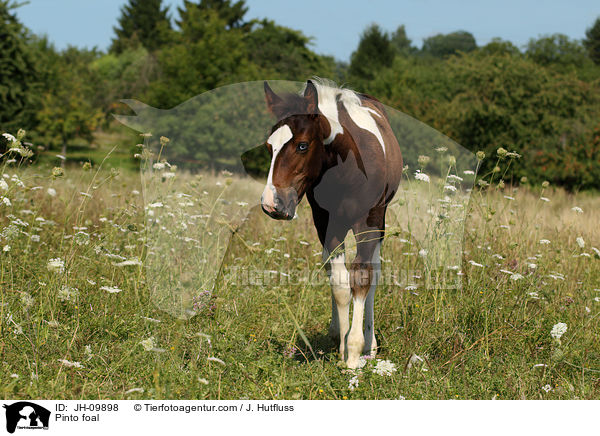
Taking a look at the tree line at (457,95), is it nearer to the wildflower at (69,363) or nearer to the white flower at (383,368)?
the white flower at (383,368)

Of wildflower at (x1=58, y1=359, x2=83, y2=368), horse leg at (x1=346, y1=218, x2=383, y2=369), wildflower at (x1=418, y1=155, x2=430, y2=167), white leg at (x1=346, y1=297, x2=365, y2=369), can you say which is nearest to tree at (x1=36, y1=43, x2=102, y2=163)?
wildflower at (x1=58, y1=359, x2=83, y2=368)

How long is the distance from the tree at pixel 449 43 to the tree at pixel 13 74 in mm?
58921

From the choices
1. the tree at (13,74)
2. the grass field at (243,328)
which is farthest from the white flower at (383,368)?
the tree at (13,74)

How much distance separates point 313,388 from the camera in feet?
11.8

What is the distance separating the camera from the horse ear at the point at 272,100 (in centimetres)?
317

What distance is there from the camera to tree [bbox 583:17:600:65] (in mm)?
44719

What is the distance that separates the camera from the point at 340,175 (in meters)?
3.48

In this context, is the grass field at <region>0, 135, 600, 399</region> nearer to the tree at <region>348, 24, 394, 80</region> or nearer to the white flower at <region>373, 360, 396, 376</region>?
the white flower at <region>373, 360, 396, 376</region>

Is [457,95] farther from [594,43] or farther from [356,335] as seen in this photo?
[594,43]

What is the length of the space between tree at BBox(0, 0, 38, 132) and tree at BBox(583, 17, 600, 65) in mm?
45211

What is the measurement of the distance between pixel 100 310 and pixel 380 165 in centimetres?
279

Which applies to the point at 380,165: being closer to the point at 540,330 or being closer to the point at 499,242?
the point at 540,330

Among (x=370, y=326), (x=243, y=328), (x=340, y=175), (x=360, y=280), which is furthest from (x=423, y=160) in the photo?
(x=243, y=328)
